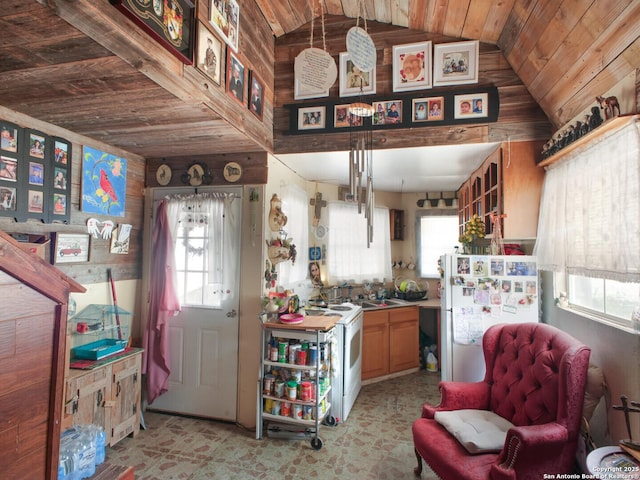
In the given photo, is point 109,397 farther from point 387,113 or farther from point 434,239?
point 434,239

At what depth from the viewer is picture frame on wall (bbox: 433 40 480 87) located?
8.46 feet

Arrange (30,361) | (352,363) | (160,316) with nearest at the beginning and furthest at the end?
(30,361) → (160,316) → (352,363)

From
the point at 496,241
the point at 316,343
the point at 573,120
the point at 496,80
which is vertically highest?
the point at 496,80

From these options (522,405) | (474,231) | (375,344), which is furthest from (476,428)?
(375,344)

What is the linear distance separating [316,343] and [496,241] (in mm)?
1642

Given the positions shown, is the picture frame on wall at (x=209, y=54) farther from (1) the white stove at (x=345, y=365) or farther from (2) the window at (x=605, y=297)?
(2) the window at (x=605, y=297)

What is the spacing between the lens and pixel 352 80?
2766mm

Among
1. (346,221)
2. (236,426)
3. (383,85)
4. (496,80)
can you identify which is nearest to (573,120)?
(496,80)

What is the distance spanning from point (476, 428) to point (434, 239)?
3.18 meters

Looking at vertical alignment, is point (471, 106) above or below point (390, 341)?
above

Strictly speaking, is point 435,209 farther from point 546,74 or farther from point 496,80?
point 546,74

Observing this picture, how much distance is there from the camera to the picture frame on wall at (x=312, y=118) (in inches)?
112

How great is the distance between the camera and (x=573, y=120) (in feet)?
7.05

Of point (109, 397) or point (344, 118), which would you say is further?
point (344, 118)
